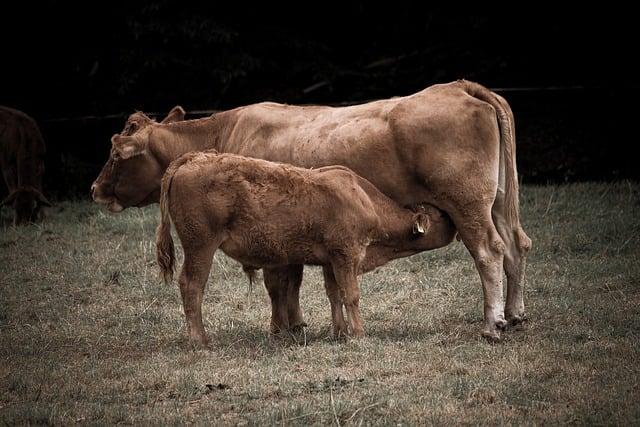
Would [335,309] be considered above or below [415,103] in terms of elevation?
below

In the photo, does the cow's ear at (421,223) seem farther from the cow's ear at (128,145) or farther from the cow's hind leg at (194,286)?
the cow's ear at (128,145)

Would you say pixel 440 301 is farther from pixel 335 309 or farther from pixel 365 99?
pixel 365 99

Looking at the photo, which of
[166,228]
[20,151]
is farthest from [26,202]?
[166,228]

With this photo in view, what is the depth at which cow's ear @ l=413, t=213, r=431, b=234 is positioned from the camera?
A: 29.3ft

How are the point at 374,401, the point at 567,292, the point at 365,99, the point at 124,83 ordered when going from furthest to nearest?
the point at 365,99, the point at 124,83, the point at 567,292, the point at 374,401

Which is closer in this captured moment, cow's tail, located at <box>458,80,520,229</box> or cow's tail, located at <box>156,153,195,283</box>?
cow's tail, located at <box>156,153,195,283</box>

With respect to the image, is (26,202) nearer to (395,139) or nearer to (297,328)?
(297,328)

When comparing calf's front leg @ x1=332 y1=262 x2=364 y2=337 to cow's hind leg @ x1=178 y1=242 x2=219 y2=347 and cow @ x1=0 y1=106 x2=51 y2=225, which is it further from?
cow @ x1=0 y1=106 x2=51 y2=225

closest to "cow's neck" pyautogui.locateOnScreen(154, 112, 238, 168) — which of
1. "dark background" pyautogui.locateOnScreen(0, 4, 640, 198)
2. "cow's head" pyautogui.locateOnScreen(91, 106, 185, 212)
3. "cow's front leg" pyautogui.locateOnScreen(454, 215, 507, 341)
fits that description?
"cow's head" pyautogui.locateOnScreen(91, 106, 185, 212)

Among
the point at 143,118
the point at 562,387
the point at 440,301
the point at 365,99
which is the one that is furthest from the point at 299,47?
the point at 562,387

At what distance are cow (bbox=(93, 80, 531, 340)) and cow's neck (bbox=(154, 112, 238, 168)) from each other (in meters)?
0.57

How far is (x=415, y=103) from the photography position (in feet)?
30.6

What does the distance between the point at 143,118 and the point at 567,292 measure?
452cm

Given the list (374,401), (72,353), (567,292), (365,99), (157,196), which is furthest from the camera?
(365,99)
